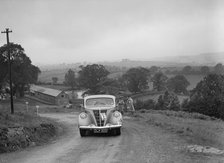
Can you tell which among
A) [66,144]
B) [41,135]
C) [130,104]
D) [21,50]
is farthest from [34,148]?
[21,50]

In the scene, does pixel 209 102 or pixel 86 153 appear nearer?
pixel 86 153

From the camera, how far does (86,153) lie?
1314 centimetres

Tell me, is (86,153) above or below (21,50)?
below

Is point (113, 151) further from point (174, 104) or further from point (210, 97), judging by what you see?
point (174, 104)

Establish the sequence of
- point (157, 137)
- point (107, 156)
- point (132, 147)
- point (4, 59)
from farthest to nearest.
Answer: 1. point (4, 59)
2. point (157, 137)
3. point (132, 147)
4. point (107, 156)

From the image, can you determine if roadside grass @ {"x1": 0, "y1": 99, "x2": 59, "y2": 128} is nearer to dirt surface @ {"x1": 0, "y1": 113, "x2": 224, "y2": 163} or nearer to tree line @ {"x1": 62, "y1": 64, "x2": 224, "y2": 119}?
dirt surface @ {"x1": 0, "y1": 113, "x2": 224, "y2": 163}

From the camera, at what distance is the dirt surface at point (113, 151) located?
1198cm

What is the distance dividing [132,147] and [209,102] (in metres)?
47.5

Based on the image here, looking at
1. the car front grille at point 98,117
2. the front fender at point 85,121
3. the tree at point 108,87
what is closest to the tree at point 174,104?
the tree at point 108,87

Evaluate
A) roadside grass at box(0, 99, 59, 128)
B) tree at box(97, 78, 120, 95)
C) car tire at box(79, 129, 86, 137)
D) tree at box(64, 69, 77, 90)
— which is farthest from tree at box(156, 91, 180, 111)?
tree at box(64, 69, 77, 90)

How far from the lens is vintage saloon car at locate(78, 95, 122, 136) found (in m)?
17.6

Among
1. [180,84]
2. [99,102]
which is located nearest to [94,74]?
[180,84]

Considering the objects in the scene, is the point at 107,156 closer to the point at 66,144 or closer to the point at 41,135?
the point at 66,144

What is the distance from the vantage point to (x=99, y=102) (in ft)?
62.7
